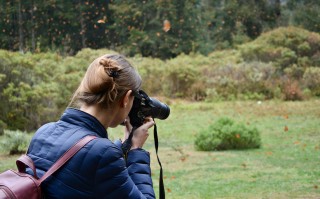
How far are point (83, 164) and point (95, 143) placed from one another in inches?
3.4

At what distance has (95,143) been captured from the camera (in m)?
2.10

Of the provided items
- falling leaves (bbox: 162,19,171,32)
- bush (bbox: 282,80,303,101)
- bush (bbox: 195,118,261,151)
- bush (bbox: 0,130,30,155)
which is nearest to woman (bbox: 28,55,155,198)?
bush (bbox: 195,118,261,151)

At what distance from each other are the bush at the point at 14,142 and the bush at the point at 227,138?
3.16m

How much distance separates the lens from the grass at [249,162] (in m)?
7.14

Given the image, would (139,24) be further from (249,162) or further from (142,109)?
(142,109)

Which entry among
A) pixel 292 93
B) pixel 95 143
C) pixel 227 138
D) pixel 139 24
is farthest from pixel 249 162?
pixel 139 24

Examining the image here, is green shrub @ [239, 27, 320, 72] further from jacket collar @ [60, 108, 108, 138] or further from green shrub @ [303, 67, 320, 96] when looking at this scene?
jacket collar @ [60, 108, 108, 138]

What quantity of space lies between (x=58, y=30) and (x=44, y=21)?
1.13m

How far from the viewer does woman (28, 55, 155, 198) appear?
211 cm

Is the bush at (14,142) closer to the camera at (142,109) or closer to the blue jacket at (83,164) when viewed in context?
the camera at (142,109)

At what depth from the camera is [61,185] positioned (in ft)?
6.97

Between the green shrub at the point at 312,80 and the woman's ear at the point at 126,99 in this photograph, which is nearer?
the woman's ear at the point at 126,99

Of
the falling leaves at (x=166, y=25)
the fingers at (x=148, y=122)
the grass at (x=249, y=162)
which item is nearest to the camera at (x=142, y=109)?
the fingers at (x=148, y=122)

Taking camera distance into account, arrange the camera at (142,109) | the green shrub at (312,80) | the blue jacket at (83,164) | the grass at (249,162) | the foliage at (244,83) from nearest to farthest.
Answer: the blue jacket at (83,164) → the camera at (142,109) → the grass at (249,162) → the foliage at (244,83) → the green shrub at (312,80)
